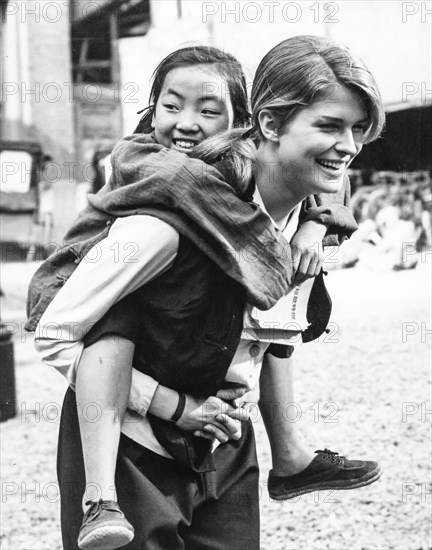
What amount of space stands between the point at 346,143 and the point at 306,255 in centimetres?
22

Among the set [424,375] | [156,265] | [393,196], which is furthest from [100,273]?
[393,196]

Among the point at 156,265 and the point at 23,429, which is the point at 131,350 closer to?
the point at 156,265

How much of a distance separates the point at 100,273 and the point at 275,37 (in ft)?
13.7

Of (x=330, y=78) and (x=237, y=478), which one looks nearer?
(x=330, y=78)

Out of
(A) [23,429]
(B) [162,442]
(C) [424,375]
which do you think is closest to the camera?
(B) [162,442]

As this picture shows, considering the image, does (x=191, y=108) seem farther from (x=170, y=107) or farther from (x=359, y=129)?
(x=359, y=129)

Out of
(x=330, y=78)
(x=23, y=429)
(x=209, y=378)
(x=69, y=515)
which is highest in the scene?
(x=330, y=78)

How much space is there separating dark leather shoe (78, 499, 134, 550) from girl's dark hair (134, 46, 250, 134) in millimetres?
880

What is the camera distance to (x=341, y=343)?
233 inches

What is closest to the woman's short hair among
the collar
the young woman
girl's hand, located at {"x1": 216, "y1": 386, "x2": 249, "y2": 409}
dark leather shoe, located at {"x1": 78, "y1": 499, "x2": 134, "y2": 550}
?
the young woman

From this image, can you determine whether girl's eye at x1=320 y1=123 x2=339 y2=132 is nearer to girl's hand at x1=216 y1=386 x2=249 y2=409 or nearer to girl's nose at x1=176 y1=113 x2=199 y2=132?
girl's nose at x1=176 y1=113 x2=199 y2=132

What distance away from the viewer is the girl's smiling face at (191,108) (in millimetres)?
1969

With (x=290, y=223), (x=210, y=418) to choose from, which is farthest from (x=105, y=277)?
(x=290, y=223)

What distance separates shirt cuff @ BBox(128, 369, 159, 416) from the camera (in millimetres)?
1675
